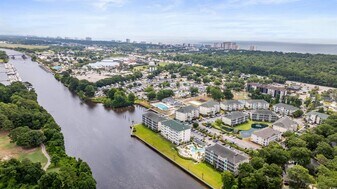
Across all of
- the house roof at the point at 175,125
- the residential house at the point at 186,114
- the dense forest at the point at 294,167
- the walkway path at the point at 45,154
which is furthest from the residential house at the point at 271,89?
the walkway path at the point at 45,154

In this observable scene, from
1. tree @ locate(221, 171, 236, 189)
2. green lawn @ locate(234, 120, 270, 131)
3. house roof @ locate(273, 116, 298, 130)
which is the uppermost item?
house roof @ locate(273, 116, 298, 130)

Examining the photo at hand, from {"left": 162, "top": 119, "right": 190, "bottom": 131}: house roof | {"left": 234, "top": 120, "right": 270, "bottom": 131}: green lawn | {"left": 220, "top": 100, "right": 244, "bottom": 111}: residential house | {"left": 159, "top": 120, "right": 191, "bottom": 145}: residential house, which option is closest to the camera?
{"left": 159, "top": 120, "right": 191, "bottom": 145}: residential house

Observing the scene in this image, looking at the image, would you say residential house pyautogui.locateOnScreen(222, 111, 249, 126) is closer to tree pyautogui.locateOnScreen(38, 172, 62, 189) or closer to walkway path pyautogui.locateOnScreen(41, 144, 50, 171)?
walkway path pyautogui.locateOnScreen(41, 144, 50, 171)

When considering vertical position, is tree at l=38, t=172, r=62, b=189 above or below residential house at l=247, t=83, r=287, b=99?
below

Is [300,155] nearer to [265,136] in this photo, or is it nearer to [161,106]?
[265,136]

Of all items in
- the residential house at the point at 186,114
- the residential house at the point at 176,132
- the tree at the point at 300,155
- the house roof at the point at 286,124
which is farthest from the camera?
the residential house at the point at 186,114

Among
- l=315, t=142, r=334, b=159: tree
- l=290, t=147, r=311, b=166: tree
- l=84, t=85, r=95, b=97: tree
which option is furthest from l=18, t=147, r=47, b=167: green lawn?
l=315, t=142, r=334, b=159: tree

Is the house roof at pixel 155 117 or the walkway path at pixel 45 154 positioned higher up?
the house roof at pixel 155 117

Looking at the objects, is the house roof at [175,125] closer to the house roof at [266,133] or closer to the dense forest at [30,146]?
the house roof at [266,133]
